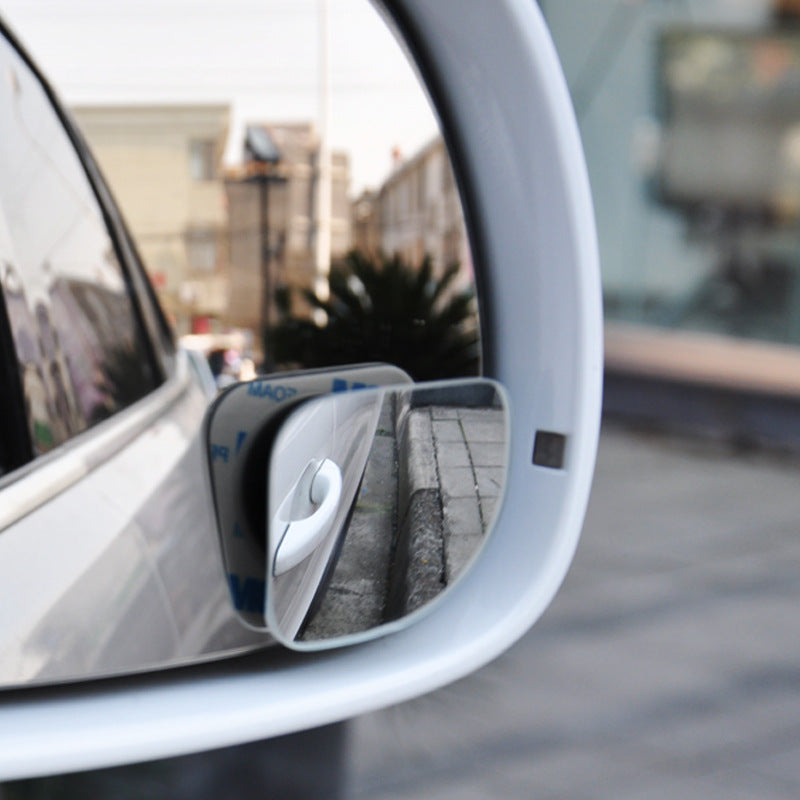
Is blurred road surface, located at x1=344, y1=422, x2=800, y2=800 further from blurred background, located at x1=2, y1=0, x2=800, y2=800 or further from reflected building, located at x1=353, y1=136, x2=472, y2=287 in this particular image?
reflected building, located at x1=353, y1=136, x2=472, y2=287

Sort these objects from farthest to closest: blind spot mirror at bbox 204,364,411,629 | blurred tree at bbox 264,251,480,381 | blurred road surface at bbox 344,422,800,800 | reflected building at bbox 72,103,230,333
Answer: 1. blurred road surface at bbox 344,422,800,800
2. reflected building at bbox 72,103,230,333
3. blurred tree at bbox 264,251,480,381
4. blind spot mirror at bbox 204,364,411,629

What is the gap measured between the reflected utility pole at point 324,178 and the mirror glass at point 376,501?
13 centimetres

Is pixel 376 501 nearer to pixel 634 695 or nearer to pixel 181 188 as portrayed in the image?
pixel 181 188

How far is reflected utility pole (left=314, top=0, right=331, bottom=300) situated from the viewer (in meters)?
0.65

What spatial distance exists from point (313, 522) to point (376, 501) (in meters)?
0.05

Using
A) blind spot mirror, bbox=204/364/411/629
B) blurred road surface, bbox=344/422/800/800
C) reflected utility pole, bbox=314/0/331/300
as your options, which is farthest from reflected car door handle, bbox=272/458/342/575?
blurred road surface, bbox=344/422/800/800

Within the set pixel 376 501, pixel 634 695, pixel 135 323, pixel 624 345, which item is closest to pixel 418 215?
pixel 376 501

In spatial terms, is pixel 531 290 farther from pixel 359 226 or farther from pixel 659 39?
pixel 659 39

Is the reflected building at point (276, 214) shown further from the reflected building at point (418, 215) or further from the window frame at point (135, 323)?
the window frame at point (135, 323)

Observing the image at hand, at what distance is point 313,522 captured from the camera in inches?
21.1

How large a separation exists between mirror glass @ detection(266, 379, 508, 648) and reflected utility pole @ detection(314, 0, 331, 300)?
13cm

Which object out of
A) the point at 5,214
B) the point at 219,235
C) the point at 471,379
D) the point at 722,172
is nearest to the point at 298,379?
the point at 471,379

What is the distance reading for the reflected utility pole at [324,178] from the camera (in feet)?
2.14

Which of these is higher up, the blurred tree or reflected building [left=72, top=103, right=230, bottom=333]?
reflected building [left=72, top=103, right=230, bottom=333]
